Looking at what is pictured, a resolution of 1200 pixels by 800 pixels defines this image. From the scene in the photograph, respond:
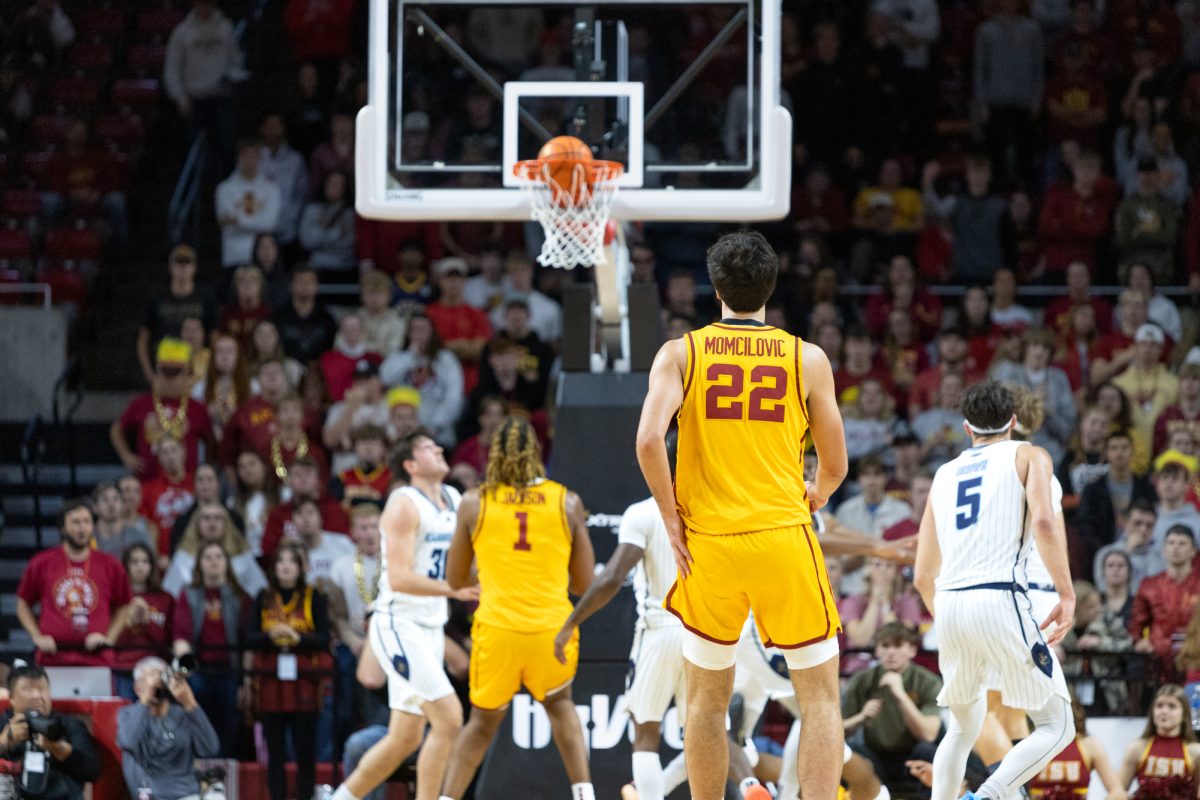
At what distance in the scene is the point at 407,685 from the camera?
10.1m

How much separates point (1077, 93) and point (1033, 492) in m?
10.2

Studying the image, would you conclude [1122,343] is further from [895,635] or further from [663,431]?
[663,431]

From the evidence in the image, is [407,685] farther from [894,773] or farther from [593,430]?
[894,773]

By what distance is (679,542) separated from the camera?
709 cm

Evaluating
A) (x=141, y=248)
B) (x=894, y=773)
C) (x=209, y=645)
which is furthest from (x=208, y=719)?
(x=141, y=248)

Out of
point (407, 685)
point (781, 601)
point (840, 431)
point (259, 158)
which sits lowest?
point (407, 685)

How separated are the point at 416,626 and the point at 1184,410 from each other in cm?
669

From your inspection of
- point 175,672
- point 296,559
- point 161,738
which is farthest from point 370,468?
point 161,738

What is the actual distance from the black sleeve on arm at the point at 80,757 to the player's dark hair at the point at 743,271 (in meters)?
5.58

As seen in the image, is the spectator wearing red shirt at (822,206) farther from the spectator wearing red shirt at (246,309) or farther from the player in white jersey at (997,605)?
the player in white jersey at (997,605)

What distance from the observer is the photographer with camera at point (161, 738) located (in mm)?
11109

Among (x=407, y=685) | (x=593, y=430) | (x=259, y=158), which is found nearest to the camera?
(x=407, y=685)

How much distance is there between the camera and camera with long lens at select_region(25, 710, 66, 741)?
10.7 metres

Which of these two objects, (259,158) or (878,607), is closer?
(878,607)
